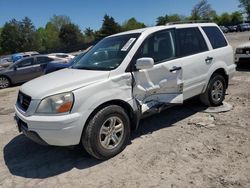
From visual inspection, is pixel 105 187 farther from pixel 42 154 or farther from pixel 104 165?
pixel 42 154

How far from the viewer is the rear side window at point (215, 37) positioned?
5738 millimetres

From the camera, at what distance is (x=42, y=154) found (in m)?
4.53

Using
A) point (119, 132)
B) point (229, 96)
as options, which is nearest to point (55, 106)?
point (119, 132)

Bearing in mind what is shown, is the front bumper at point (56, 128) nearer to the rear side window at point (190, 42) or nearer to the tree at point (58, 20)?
the rear side window at point (190, 42)

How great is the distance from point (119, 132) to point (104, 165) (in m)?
0.54

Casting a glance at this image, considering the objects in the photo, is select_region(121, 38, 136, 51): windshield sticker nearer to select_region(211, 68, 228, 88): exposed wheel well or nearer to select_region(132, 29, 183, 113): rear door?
select_region(132, 29, 183, 113): rear door

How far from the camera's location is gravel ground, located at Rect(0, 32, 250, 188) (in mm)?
3512

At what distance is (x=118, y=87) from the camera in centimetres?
411

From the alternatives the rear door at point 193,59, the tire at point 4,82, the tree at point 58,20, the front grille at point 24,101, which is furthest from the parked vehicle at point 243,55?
the tree at point 58,20

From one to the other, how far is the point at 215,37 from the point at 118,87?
2895 mm

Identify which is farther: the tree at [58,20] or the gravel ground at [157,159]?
the tree at [58,20]

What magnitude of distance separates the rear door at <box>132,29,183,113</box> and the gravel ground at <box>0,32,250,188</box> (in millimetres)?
640

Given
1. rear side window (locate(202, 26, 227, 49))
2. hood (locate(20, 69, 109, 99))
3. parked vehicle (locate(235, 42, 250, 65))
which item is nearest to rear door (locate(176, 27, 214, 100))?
rear side window (locate(202, 26, 227, 49))

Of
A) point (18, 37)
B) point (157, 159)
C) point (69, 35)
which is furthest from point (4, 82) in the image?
point (69, 35)
